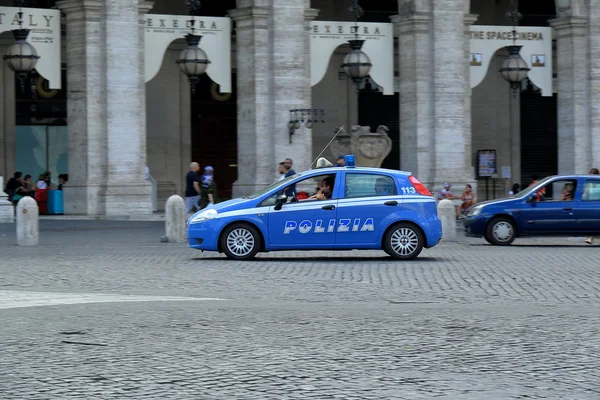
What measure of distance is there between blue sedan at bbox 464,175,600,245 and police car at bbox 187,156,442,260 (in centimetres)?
542

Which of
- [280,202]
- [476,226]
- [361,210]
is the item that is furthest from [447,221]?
[280,202]

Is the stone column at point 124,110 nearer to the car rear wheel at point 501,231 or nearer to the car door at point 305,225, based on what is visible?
the car rear wheel at point 501,231

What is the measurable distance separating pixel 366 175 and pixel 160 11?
71.1 ft

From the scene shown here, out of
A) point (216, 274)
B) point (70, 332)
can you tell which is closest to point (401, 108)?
point (216, 274)

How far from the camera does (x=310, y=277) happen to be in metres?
15.4

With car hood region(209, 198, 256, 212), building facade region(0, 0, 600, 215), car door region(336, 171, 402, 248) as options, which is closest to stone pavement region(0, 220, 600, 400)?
car door region(336, 171, 402, 248)

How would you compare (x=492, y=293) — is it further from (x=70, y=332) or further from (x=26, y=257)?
(x=26, y=257)

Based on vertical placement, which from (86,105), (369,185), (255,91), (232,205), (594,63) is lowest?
(232,205)

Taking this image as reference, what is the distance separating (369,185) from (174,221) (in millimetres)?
5694

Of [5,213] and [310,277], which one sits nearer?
[310,277]

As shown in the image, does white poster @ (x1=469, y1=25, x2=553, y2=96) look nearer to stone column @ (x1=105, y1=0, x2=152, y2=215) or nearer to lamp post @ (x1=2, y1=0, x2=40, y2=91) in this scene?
stone column @ (x1=105, y1=0, x2=152, y2=215)

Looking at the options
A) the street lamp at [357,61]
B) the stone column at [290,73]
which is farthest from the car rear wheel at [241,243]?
the stone column at [290,73]

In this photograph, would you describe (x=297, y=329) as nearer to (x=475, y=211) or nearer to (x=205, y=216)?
(x=205, y=216)

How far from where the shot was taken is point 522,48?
36.0m
